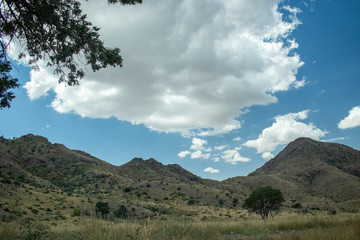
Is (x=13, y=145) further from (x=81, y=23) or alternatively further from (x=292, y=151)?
(x=292, y=151)

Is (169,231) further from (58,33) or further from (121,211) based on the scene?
(121,211)

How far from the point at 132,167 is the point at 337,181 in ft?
290

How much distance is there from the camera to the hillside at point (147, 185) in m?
44.3

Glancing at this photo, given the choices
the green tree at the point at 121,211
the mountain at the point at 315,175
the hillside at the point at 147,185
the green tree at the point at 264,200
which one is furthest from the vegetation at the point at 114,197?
the green tree at the point at 264,200

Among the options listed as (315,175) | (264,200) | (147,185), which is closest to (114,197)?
(147,185)

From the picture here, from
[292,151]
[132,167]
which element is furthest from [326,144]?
[132,167]

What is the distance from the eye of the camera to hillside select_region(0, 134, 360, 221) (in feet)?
145

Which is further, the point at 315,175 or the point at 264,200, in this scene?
the point at 315,175

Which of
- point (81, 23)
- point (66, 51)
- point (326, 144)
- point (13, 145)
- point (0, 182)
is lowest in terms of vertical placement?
point (0, 182)

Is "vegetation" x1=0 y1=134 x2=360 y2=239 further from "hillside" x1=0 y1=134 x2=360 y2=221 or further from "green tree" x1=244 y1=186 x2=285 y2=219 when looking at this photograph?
"green tree" x1=244 y1=186 x2=285 y2=219

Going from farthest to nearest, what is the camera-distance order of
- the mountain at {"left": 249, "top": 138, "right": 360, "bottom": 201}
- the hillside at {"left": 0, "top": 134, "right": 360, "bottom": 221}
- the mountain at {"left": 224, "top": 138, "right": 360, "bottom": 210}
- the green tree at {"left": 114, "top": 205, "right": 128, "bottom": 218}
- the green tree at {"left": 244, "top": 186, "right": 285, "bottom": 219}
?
the mountain at {"left": 249, "top": 138, "right": 360, "bottom": 201}
the mountain at {"left": 224, "top": 138, "right": 360, "bottom": 210}
the green tree at {"left": 244, "top": 186, "right": 285, "bottom": 219}
the hillside at {"left": 0, "top": 134, "right": 360, "bottom": 221}
the green tree at {"left": 114, "top": 205, "right": 128, "bottom": 218}

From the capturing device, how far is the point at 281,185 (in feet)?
300

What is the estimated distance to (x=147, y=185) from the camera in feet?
251

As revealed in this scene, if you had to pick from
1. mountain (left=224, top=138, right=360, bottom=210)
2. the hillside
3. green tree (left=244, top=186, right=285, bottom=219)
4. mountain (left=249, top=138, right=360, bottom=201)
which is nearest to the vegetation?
the hillside
